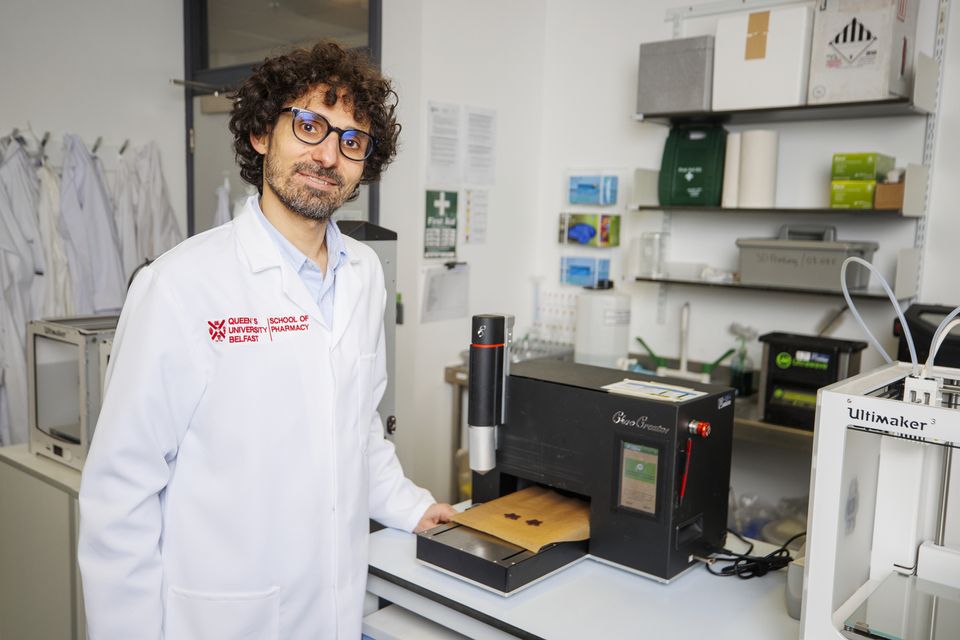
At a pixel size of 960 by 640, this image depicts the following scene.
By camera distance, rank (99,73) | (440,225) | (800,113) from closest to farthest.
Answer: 1. (800,113)
2. (440,225)
3. (99,73)

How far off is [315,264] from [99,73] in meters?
2.89

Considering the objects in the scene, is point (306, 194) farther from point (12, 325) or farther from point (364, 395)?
point (12, 325)

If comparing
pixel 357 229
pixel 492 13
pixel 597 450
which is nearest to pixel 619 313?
pixel 492 13

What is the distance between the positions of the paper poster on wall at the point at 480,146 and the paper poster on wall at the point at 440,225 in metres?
0.15

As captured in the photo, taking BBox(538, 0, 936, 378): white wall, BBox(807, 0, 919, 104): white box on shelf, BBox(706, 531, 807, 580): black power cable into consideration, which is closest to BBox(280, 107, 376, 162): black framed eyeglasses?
BBox(706, 531, 807, 580): black power cable

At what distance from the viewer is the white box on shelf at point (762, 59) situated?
110 inches

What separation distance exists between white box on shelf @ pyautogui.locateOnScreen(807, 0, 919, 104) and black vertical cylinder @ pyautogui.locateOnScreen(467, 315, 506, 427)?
178cm

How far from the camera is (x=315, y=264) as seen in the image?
1.49 metres

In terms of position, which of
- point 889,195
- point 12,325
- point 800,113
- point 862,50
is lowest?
point 12,325

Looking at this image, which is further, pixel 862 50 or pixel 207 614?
pixel 862 50

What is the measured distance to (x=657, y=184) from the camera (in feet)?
11.1

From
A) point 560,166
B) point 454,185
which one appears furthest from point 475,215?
point 560,166

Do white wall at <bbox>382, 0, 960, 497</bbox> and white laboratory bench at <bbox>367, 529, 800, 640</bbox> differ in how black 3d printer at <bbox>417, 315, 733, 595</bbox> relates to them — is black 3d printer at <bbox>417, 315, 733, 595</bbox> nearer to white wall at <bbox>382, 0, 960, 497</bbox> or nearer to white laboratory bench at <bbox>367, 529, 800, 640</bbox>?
white laboratory bench at <bbox>367, 529, 800, 640</bbox>

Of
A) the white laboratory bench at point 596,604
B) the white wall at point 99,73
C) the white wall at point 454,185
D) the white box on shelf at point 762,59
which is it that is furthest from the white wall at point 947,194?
the white wall at point 99,73
